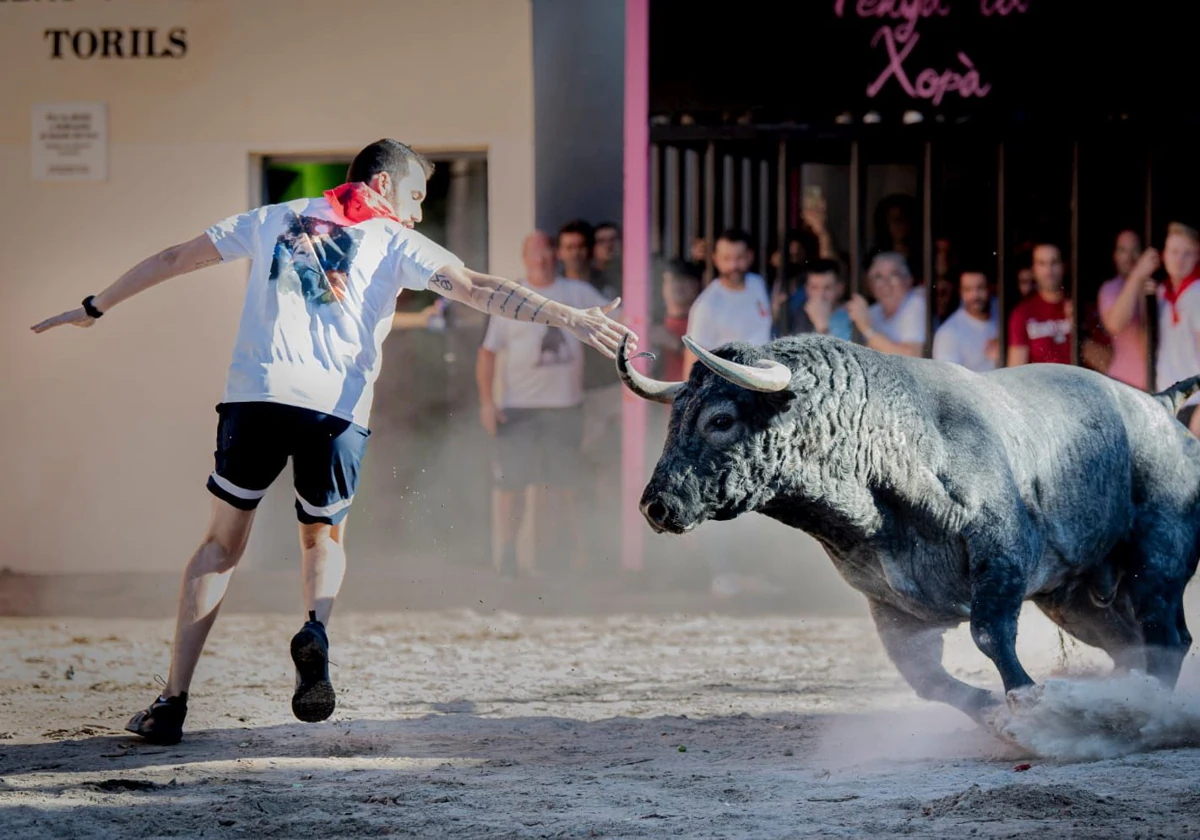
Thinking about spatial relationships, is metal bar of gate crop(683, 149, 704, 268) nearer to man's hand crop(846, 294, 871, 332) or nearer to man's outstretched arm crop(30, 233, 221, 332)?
man's hand crop(846, 294, 871, 332)

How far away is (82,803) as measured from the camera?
4918 millimetres

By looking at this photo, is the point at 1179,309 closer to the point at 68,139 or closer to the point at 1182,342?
the point at 1182,342

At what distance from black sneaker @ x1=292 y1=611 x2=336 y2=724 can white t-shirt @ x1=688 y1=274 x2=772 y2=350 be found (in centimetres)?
505

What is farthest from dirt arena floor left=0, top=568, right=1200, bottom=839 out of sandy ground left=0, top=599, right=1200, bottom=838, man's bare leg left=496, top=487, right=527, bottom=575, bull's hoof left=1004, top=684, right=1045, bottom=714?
man's bare leg left=496, top=487, right=527, bottom=575

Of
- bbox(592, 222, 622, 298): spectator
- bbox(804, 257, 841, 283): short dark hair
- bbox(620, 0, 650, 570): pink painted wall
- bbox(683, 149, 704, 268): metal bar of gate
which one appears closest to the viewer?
bbox(804, 257, 841, 283): short dark hair

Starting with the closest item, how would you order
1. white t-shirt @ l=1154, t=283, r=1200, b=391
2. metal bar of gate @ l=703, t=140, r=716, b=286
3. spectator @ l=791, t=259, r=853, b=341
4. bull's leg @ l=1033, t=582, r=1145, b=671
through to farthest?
bull's leg @ l=1033, t=582, r=1145, b=671, white t-shirt @ l=1154, t=283, r=1200, b=391, spectator @ l=791, t=259, r=853, b=341, metal bar of gate @ l=703, t=140, r=716, b=286

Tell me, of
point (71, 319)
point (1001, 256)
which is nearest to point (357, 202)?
point (71, 319)

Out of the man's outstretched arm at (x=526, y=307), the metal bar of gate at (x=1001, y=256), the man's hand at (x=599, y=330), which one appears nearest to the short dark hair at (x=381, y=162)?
the man's outstretched arm at (x=526, y=307)

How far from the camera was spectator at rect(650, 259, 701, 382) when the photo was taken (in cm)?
1052

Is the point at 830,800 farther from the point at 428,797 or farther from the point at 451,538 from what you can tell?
the point at 451,538

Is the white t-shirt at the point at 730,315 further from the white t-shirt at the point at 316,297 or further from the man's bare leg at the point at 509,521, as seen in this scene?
the white t-shirt at the point at 316,297

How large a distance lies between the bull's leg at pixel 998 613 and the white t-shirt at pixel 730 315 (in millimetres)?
4716

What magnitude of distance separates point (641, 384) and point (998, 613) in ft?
4.36

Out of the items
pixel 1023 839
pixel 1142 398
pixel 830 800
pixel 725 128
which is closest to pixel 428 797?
pixel 830 800
